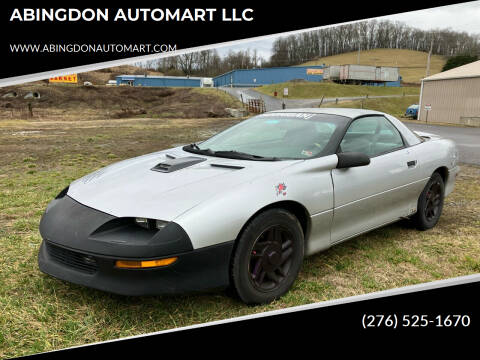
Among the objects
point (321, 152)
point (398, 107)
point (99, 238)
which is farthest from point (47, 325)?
point (398, 107)

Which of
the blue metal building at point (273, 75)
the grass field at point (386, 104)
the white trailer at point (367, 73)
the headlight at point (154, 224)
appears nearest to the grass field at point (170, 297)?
the headlight at point (154, 224)

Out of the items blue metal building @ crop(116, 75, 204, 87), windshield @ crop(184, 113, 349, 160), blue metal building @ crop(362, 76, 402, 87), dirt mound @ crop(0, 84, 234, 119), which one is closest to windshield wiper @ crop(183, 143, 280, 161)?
windshield @ crop(184, 113, 349, 160)

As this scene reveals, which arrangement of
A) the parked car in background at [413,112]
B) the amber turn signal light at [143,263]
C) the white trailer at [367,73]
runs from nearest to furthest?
the amber turn signal light at [143,263] < the parked car in background at [413,112] < the white trailer at [367,73]

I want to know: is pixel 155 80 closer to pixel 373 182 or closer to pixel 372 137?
A: pixel 372 137

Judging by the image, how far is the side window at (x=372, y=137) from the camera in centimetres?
347

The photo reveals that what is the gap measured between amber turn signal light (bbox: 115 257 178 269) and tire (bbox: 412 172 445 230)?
2.98m

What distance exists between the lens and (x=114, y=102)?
3659cm

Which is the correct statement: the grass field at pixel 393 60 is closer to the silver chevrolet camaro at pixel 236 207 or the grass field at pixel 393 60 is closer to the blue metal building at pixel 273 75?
the blue metal building at pixel 273 75

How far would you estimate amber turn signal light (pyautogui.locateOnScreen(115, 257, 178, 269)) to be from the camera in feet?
7.37

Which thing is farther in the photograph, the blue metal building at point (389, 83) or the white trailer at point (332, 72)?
the blue metal building at point (389, 83)

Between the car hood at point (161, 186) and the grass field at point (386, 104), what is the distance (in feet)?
103

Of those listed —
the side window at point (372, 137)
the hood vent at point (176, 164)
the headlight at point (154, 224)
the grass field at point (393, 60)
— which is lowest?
the headlight at point (154, 224)

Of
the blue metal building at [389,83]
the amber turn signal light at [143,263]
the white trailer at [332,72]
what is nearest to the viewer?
the amber turn signal light at [143,263]

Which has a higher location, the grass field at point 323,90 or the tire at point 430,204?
the grass field at point 323,90
